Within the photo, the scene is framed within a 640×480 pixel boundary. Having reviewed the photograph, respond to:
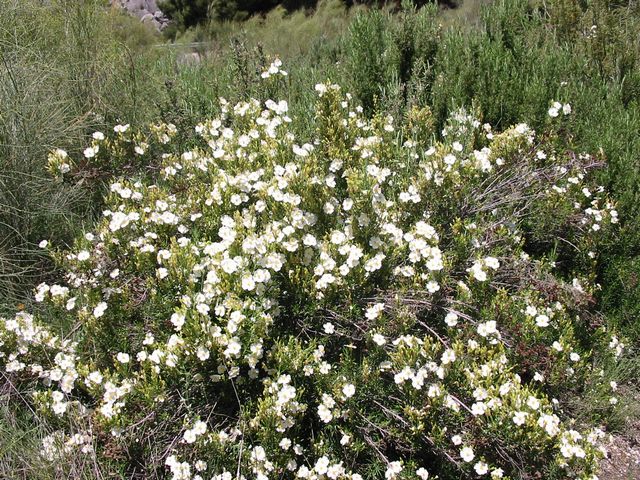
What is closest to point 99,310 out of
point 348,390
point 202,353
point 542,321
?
point 202,353

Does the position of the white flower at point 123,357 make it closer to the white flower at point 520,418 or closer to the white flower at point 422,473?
the white flower at point 422,473

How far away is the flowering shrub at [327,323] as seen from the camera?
2506mm

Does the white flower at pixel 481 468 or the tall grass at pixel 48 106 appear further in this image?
the tall grass at pixel 48 106

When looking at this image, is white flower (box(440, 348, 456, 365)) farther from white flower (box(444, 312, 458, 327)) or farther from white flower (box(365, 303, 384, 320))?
white flower (box(365, 303, 384, 320))

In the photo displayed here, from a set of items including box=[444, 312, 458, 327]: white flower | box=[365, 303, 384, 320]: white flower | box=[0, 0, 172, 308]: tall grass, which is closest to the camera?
box=[365, 303, 384, 320]: white flower

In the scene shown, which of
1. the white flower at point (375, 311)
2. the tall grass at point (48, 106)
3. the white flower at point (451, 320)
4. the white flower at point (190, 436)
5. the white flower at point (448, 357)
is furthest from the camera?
the tall grass at point (48, 106)

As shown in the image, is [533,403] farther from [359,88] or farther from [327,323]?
[359,88]

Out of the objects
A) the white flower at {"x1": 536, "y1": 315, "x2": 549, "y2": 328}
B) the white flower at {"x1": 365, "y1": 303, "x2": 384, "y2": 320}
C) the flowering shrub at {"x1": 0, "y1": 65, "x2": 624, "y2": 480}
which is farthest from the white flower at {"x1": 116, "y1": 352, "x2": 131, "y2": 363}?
the white flower at {"x1": 536, "y1": 315, "x2": 549, "y2": 328}

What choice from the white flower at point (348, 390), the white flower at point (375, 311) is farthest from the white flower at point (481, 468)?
the white flower at point (375, 311)

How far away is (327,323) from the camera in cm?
280

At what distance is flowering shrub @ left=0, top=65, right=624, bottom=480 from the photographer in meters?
2.51

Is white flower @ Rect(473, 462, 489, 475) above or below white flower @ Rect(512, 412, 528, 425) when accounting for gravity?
below

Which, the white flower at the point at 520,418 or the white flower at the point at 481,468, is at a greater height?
the white flower at the point at 520,418

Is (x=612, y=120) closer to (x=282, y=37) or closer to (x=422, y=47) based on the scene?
(x=422, y=47)
